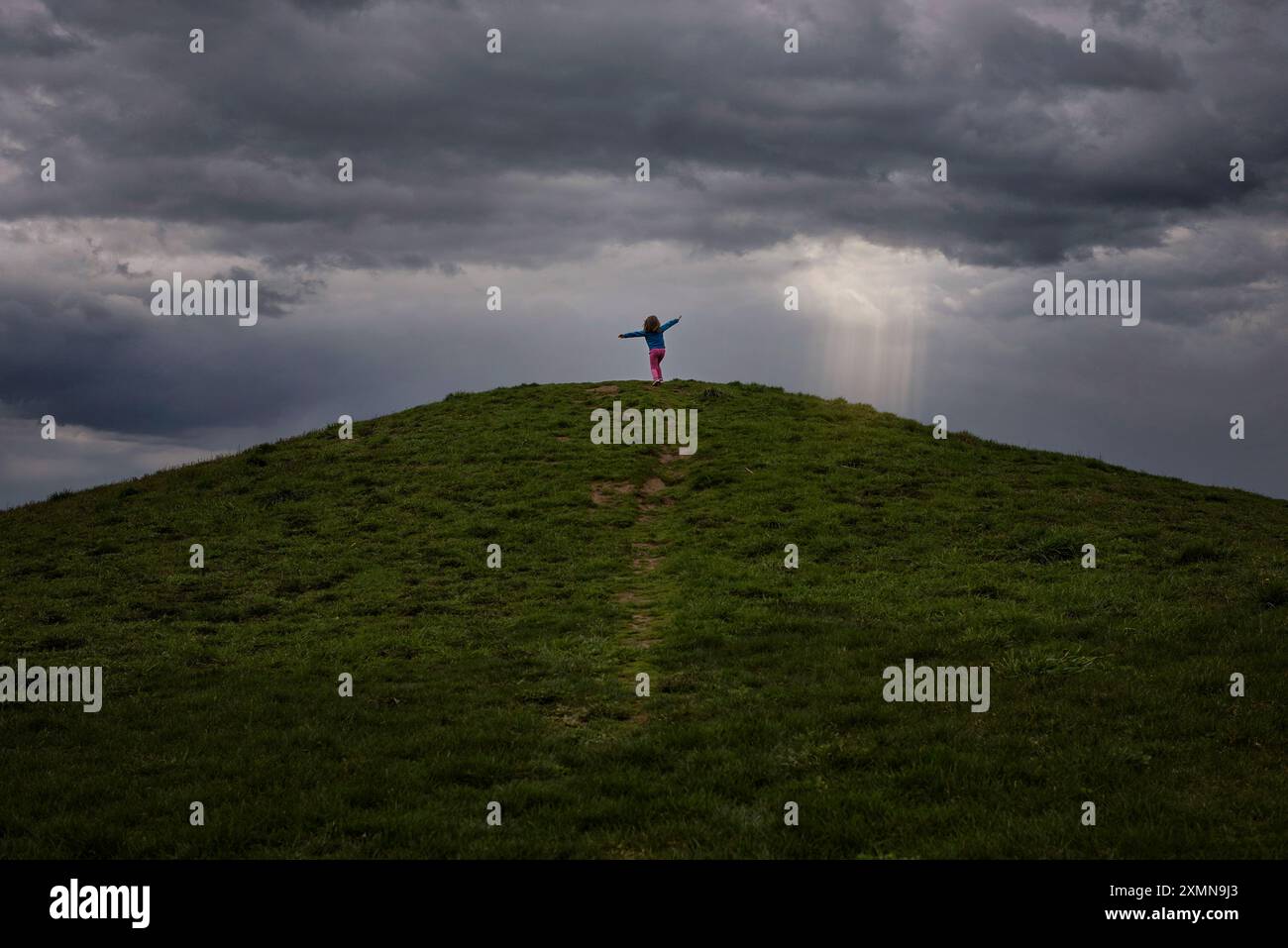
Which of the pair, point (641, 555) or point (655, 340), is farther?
point (655, 340)

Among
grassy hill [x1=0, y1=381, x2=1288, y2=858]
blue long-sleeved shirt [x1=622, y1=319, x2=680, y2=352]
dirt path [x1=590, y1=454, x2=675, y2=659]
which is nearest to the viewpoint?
grassy hill [x1=0, y1=381, x2=1288, y2=858]

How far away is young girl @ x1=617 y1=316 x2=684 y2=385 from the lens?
144ft

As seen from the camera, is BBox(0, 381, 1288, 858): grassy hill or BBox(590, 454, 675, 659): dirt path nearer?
BBox(0, 381, 1288, 858): grassy hill

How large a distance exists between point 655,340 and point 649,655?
29111 millimetres

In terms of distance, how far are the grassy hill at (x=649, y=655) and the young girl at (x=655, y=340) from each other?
786cm

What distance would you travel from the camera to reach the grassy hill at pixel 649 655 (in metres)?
10.6

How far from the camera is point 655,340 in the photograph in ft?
149

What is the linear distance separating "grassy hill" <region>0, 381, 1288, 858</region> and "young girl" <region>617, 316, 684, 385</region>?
7.86 m

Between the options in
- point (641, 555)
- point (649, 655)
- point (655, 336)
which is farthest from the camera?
point (655, 336)

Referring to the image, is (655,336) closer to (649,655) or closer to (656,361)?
(656,361)

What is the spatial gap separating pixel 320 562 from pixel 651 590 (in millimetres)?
10900

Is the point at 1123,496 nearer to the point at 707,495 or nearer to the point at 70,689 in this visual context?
the point at 707,495

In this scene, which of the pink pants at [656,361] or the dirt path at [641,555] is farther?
the pink pants at [656,361]

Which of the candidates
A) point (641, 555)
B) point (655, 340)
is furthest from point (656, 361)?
point (641, 555)
